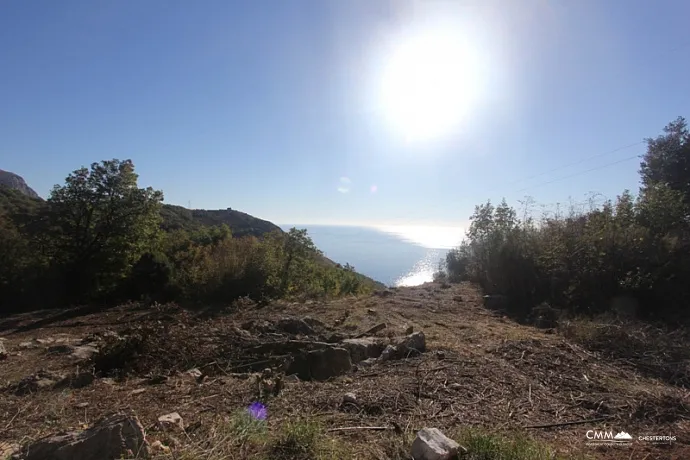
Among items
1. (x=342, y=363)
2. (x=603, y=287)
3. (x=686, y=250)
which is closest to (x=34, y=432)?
(x=342, y=363)

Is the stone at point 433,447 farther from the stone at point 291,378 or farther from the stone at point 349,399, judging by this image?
the stone at point 291,378

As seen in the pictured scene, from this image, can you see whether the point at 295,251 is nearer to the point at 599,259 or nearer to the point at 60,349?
the point at 60,349

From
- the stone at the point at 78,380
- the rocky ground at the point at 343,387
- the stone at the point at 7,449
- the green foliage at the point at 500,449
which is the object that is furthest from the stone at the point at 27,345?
the green foliage at the point at 500,449

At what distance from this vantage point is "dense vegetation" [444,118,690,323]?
6789 millimetres

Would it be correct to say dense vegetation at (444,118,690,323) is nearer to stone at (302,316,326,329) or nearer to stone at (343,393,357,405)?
stone at (302,316,326,329)

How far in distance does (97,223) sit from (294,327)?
12.4 meters

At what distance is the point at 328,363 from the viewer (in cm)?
407

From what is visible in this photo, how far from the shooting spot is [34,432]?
2.47m

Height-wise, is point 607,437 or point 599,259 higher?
point 599,259

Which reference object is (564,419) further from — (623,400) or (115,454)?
(115,454)

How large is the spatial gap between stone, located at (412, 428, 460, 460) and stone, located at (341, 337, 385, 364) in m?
2.26

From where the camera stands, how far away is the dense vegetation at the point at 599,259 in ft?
22.3

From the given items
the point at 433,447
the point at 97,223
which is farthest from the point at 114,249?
the point at 433,447

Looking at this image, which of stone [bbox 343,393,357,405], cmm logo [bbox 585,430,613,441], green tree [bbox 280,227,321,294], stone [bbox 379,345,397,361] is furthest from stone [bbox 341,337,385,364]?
green tree [bbox 280,227,321,294]
